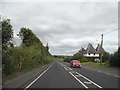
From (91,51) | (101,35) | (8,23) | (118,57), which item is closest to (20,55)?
(8,23)

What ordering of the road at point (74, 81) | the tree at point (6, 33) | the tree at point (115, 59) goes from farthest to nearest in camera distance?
the tree at point (115, 59) < the tree at point (6, 33) < the road at point (74, 81)

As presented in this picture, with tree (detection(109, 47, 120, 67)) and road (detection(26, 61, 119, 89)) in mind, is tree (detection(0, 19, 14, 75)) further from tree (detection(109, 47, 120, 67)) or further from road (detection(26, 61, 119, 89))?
tree (detection(109, 47, 120, 67))

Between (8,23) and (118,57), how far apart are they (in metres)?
28.3

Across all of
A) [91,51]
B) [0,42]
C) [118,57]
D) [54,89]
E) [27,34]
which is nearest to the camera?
[54,89]

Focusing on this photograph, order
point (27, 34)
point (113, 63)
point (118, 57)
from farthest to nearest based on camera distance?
point (27, 34), point (113, 63), point (118, 57)

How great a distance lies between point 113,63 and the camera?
40.5 meters

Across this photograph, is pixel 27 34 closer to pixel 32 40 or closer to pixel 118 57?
pixel 32 40

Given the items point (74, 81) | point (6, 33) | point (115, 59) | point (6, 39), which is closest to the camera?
point (6, 33)

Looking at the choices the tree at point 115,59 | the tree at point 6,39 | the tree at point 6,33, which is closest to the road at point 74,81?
the tree at point 6,39

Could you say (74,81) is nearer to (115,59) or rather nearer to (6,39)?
(6,39)

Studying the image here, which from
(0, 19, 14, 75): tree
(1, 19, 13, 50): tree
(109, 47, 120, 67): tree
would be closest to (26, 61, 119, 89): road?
(0, 19, 14, 75): tree

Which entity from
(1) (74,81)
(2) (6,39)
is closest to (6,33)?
(2) (6,39)

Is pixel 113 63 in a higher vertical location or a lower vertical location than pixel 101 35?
lower

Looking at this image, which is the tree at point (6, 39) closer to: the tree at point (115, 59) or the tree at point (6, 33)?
the tree at point (6, 33)
